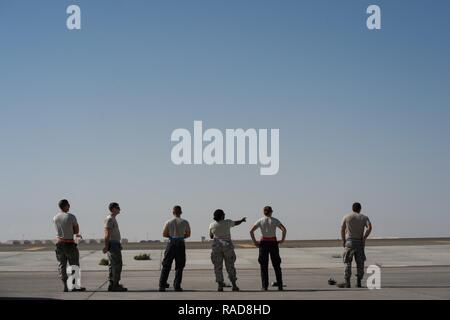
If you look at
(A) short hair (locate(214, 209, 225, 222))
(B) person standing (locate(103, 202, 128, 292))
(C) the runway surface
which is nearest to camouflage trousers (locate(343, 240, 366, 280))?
(C) the runway surface

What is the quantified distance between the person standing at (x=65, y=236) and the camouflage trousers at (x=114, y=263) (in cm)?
67

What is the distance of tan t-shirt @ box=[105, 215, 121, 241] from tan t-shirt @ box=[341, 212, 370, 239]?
5.22 metres

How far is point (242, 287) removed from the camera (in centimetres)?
1744

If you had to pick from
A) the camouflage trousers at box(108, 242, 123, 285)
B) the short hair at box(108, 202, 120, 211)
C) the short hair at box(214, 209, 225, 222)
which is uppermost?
the short hair at box(108, 202, 120, 211)

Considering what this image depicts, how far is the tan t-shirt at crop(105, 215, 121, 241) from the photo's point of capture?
16.3 metres

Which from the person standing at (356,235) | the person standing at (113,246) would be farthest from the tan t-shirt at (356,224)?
the person standing at (113,246)

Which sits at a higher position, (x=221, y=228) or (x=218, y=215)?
(x=218, y=215)

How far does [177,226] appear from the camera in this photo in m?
16.5

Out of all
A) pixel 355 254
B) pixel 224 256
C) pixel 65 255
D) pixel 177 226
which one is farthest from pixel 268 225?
pixel 65 255

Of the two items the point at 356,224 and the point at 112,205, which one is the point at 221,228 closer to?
the point at 112,205

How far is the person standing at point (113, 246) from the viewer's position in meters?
16.3

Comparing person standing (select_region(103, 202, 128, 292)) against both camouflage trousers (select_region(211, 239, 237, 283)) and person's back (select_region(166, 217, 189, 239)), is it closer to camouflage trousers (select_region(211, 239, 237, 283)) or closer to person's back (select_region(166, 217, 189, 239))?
person's back (select_region(166, 217, 189, 239))

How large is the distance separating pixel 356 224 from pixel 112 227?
5.49 metres
